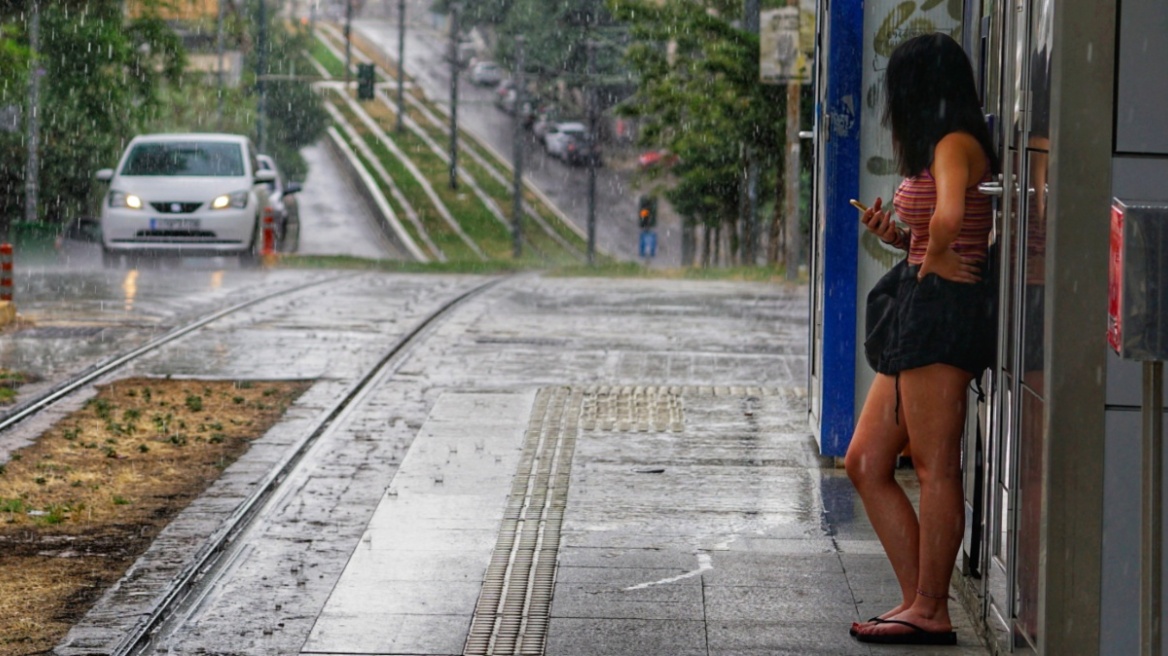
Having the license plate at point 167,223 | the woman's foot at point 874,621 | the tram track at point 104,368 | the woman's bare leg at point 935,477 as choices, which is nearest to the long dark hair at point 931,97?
the woman's bare leg at point 935,477

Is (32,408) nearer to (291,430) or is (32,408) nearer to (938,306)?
(291,430)

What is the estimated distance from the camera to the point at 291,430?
368 inches

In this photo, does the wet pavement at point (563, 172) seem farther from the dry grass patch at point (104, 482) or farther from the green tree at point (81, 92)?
the dry grass patch at point (104, 482)

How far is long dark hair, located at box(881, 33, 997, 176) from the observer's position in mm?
5043

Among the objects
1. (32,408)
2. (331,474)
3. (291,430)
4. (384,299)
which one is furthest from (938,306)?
(384,299)

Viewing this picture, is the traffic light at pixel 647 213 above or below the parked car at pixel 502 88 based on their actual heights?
below

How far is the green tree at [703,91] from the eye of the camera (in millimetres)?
31828

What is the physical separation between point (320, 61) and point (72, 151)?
4810 centimetres

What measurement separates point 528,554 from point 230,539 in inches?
47.7

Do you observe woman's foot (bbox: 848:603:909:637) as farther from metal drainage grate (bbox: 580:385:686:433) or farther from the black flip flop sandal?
metal drainage grate (bbox: 580:385:686:433)

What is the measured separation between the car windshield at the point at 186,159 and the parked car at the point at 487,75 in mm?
51313

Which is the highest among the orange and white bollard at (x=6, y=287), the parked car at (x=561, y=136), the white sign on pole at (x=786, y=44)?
the white sign on pole at (x=786, y=44)

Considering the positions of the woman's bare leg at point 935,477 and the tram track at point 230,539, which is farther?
the tram track at point 230,539

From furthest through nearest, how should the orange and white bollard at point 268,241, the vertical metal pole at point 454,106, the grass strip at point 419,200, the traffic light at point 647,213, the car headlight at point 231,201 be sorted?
the vertical metal pole at point 454,106
the grass strip at point 419,200
the traffic light at point 647,213
the orange and white bollard at point 268,241
the car headlight at point 231,201
